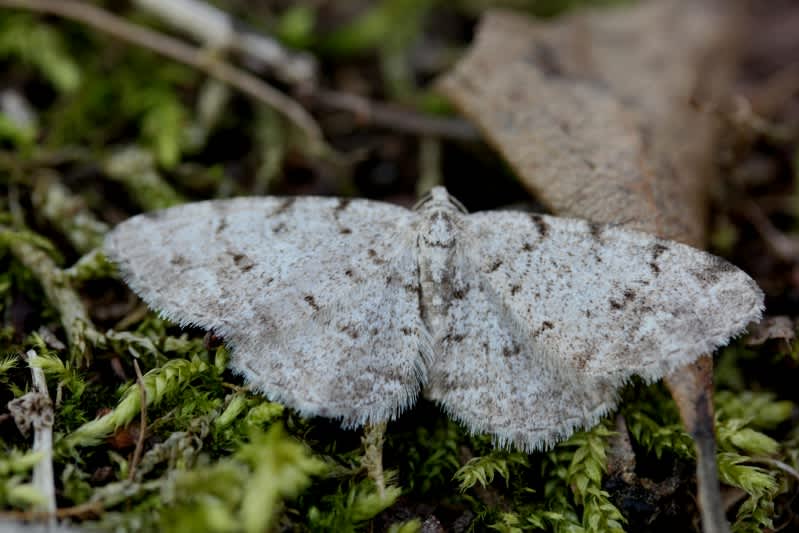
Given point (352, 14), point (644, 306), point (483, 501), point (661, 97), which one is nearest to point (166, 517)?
point (483, 501)

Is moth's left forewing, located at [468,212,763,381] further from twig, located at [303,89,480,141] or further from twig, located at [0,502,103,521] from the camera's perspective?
twig, located at [0,502,103,521]

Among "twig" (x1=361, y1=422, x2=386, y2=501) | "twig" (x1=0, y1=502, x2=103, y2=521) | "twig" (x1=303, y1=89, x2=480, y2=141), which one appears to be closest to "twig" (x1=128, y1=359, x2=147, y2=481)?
"twig" (x1=0, y1=502, x2=103, y2=521)

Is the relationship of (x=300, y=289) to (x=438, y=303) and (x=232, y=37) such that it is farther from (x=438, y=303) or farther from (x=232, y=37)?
(x=232, y=37)

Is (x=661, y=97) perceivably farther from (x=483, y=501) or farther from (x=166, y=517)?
(x=166, y=517)

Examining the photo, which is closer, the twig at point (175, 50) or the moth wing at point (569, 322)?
the moth wing at point (569, 322)

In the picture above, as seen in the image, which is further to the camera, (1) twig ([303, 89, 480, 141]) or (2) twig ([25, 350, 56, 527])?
(1) twig ([303, 89, 480, 141])

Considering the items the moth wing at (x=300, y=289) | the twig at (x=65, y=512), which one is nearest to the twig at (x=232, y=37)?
the moth wing at (x=300, y=289)

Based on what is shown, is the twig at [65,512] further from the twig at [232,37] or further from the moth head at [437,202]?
the twig at [232,37]
